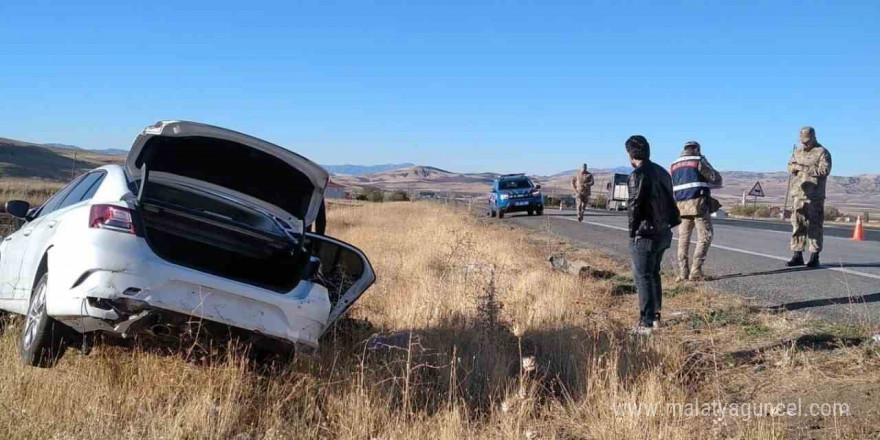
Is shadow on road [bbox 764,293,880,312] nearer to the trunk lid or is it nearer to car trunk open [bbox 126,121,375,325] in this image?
car trunk open [bbox 126,121,375,325]

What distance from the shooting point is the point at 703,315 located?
6.70m

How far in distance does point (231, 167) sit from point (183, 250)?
705 mm

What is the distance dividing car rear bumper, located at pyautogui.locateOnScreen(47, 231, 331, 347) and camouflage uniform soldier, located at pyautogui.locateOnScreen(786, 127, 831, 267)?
7.65m

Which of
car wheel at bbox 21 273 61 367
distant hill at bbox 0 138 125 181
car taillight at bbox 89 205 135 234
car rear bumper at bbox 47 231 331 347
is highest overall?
car taillight at bbox 89 205 135 234

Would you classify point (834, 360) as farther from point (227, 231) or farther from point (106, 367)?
point (106, 367)

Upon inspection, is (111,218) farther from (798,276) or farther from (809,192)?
(809,192)


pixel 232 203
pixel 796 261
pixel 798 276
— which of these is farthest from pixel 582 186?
pixel 232 203

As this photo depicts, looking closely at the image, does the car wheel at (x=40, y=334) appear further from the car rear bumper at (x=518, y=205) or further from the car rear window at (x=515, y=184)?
the car rear window at (x=515, y=184)

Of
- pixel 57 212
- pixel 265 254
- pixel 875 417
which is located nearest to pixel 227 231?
pixel 265 254

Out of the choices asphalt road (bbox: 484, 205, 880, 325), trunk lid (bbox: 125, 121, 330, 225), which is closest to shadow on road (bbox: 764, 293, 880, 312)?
asphalt road (bbox: 484, 205, 880, 325)

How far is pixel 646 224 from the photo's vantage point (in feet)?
20.4

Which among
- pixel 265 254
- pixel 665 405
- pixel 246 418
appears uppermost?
pixel 265 254

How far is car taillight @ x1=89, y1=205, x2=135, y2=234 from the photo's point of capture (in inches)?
168

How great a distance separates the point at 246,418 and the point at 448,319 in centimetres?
282
